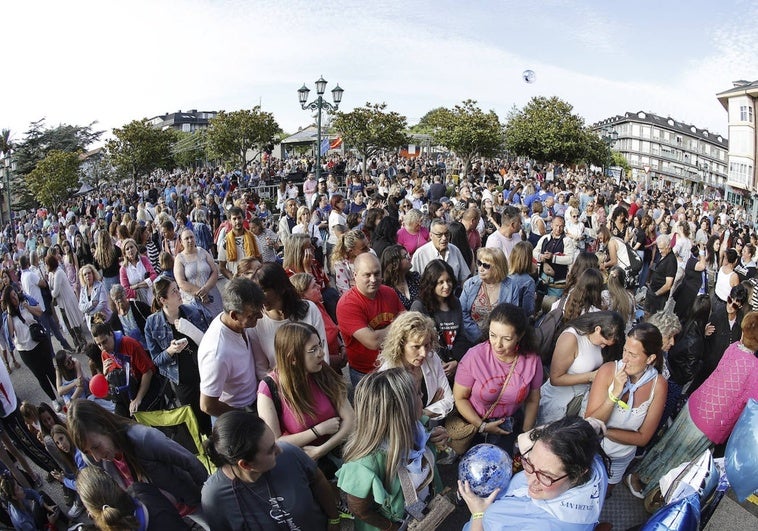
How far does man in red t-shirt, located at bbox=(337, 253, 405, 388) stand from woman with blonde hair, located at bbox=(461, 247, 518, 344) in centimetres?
87

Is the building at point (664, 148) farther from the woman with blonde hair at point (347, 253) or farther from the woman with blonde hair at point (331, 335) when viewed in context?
the woman with blonde hair at point (331, 335)

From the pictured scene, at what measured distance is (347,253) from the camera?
490 centimetres

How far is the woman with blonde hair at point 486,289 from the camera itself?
412 centimetres

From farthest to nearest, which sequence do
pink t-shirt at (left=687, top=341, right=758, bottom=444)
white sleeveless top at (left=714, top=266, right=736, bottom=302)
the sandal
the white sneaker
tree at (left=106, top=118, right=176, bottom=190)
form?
tree at (left=106, top=118, right=176, bottom=190), white sleeveless top at (left=714, top=266, right=736, bottom=302), the white sneaker, the sandal, pink t-shirt at (left=687, top=341, right=758, bottom=444)

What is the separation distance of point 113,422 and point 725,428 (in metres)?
3.62

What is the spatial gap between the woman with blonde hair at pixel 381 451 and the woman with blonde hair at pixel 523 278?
233 cm

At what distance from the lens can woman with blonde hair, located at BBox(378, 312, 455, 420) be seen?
2.84m

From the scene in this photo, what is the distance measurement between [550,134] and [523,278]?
1078 inches

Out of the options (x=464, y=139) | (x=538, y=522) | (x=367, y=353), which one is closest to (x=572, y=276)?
(x=367, y=353)

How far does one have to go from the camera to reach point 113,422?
2512mm

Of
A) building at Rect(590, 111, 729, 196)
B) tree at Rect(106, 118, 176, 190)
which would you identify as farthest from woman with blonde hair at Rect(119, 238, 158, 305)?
building at Rect(590, 111, 729, 196)

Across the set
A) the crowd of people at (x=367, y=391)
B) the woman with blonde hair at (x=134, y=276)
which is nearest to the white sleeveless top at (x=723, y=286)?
the crowd of people at (x=367, y=391)

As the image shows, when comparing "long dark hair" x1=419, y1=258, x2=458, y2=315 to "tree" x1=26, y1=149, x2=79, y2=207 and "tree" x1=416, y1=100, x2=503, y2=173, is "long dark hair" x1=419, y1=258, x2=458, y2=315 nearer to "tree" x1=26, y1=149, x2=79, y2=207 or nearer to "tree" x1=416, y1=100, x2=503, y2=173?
"tree" x1=416, y1=100, x2=503, y2=173

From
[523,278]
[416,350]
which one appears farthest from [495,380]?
[523,278]
